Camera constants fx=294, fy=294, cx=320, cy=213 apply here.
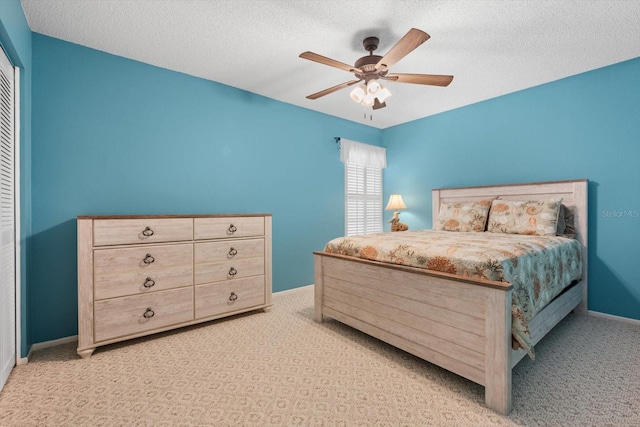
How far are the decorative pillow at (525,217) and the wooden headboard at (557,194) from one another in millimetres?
188

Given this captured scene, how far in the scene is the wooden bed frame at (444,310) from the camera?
1545 mm

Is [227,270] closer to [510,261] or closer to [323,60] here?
[323,60]

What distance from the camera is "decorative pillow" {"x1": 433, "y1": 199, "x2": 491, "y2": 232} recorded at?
330cm

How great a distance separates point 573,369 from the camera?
1921 millimetres

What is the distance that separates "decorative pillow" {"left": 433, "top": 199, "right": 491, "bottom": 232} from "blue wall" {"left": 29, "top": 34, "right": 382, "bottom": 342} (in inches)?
63.3

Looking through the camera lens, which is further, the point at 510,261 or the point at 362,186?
the point at 362,186

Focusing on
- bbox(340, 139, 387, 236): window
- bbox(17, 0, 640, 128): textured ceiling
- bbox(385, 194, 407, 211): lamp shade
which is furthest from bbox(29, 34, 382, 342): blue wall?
bbox(385, 194, 407, 211): lamp shade

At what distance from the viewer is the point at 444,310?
70.7 inches

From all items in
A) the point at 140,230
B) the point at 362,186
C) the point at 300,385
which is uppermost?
the point at 362,186

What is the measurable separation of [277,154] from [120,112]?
165 cm

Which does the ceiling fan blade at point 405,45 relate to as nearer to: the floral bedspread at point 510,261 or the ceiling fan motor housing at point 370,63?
the ceiling fan motor housing at point 370,63

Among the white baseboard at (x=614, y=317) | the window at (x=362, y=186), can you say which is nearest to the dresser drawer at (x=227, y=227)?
the window at (x=362, y=186)

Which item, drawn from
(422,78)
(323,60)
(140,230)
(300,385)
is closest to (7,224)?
(140,230)

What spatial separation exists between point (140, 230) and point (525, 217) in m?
3.53
